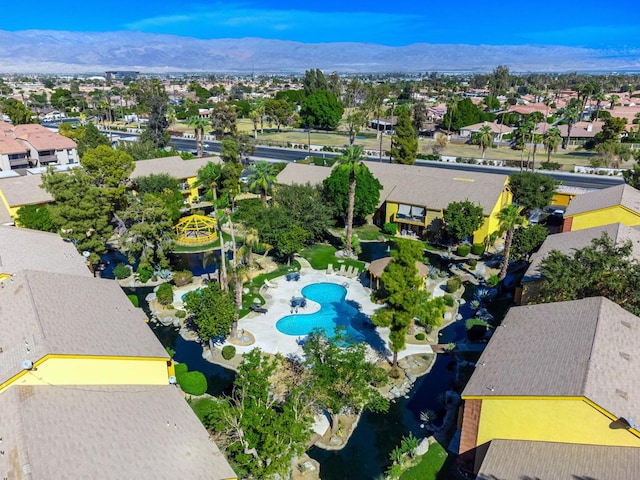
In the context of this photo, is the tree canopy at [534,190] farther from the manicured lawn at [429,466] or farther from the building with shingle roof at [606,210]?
the manicured lawn at [429,466]

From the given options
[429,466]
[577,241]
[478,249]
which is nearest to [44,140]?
[478,249]

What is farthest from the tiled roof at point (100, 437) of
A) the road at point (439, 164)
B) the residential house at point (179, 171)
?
the road at point (439, 164)

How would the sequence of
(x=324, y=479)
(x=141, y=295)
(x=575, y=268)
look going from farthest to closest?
(x=141, y=295), (x=575, y=268), (x=324, y=479)

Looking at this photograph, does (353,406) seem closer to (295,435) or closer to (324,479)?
(324,479)

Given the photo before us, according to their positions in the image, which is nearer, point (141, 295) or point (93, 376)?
point (93, 376)

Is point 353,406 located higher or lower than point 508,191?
lower

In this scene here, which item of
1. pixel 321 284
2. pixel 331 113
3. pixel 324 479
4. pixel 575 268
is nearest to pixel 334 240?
pixel 321 284

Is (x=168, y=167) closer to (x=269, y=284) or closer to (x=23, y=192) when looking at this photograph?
(x=23, y=192)
